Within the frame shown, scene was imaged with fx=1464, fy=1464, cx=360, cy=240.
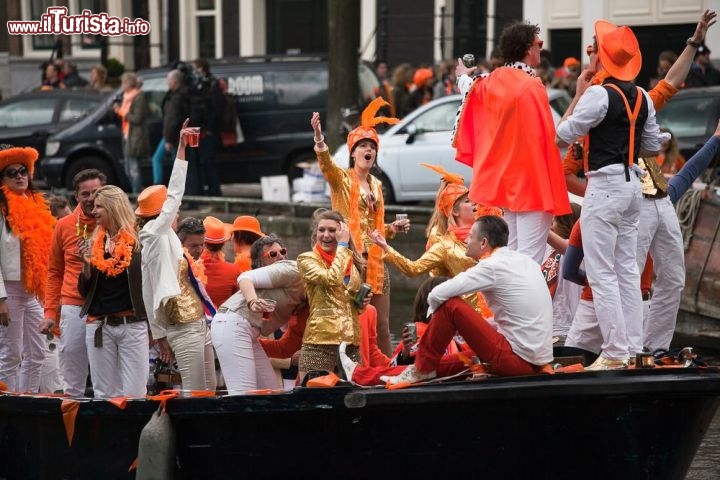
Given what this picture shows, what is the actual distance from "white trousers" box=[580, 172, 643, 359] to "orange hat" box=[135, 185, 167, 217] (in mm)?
2494

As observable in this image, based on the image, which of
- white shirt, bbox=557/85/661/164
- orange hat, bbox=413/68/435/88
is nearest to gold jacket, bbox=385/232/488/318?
white shirt, bbox=557/85/661/164

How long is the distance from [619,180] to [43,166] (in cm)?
1356

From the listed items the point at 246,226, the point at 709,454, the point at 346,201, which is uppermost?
the point at 346,201

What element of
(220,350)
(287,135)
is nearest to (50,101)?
(287,135)

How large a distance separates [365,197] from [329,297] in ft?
5.65

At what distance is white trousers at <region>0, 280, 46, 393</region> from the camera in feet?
31.1

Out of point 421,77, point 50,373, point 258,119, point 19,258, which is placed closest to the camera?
point 19,258

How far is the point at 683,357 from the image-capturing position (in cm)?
757

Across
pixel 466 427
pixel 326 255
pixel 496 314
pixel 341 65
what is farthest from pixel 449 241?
pixel 341 65

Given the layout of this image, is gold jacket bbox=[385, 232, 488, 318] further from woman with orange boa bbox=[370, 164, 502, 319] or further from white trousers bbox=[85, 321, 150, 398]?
white trousers bbox=[85, 321, 150, 398]

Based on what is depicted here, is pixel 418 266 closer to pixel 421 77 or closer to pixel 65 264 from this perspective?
pixel 65 264

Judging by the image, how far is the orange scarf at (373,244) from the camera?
930 centimetres

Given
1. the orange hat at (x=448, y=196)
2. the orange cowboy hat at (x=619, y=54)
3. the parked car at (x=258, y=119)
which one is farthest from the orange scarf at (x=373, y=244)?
the parked car at (x=258, y=119)

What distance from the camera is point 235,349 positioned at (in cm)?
812
